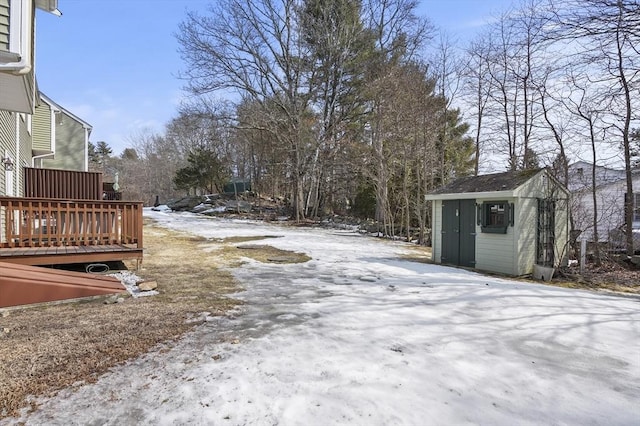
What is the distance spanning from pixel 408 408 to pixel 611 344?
2.33 metres

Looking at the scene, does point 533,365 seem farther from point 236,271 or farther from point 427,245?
point 427,245

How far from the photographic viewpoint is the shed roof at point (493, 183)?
8.28m

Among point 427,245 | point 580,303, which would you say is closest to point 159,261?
point 580,303

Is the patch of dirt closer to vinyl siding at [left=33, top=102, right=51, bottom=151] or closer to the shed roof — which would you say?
the shed roof

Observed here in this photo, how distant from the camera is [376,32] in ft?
72.7

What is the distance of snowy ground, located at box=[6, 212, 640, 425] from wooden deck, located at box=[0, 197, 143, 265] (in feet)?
10.4

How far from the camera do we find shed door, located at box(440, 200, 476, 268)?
8.97m

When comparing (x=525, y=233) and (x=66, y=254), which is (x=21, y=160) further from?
(x=525, y=233)

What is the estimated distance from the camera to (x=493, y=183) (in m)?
8.77

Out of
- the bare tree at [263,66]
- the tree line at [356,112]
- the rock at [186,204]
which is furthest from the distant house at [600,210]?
the rock at [186,204]

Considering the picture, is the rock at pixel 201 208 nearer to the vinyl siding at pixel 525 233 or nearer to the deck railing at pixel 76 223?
the deck railing at pixel 76 223

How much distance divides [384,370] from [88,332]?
263 centimetres

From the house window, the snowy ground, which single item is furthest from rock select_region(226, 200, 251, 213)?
the snowy ground

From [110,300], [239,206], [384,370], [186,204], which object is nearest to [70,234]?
[110,300]
